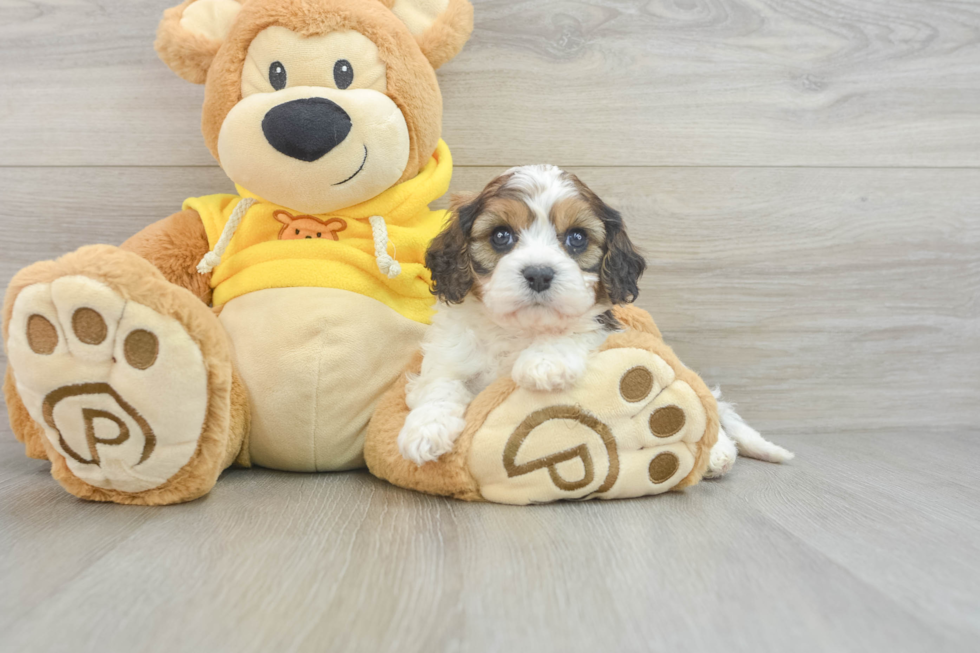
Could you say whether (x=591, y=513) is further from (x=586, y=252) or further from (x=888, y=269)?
(x=888, y=269)

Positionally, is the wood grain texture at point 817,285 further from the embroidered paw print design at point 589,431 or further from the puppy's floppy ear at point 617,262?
the embroidered paw print design at point 589,431

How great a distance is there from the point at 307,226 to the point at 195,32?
49 centimetres

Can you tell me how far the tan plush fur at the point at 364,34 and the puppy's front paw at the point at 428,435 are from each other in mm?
567

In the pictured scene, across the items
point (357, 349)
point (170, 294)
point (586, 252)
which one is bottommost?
point (357, 349)

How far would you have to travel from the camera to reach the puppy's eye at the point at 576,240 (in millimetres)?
1287

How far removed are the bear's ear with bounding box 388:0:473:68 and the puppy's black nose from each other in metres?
0.66

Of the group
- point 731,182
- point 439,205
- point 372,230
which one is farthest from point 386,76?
point 731,182

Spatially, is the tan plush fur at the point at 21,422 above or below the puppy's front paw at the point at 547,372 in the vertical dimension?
below

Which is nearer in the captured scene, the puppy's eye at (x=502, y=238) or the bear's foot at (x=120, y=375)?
the bear's foot at (x=120, y=375)

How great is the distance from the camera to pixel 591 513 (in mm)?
1217

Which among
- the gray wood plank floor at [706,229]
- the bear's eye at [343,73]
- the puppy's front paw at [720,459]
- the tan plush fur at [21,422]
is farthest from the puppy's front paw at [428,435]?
the tan plush fur at [21,422]

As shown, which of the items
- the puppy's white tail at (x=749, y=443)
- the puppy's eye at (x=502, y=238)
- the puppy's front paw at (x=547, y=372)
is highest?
the puppy's eye at (x=502, y=238)

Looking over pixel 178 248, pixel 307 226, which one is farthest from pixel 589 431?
pixel 178 248

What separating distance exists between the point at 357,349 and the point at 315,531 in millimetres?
420
